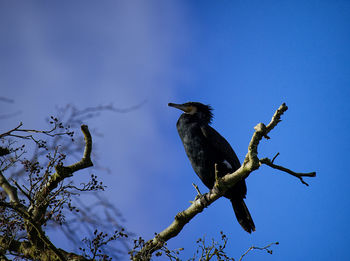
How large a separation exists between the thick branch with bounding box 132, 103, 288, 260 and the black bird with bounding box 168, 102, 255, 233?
0.91m

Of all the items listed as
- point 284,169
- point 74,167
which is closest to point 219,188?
point 284,169

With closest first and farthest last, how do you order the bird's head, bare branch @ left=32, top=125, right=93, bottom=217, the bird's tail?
bare branch @ left=32, top=125, right=93, bottom=217 < the bird's tail < the bird's head

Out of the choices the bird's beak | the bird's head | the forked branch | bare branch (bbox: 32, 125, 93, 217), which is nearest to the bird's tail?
the forked branch

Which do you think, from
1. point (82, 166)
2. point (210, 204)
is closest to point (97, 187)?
point (82, 166)

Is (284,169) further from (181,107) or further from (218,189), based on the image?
(181,107)

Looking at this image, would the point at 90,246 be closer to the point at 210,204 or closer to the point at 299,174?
the point at 210,204

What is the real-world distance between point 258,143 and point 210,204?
1.01 m

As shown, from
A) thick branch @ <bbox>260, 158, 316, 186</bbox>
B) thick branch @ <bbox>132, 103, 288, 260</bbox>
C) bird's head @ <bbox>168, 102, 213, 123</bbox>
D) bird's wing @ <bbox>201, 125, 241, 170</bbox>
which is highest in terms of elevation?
bird's head @ <bbox>168, 102, 213, 123</bbox>

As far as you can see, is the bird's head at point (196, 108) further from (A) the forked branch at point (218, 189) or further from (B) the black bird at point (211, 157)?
(A) the forked branch at point (218, 189)

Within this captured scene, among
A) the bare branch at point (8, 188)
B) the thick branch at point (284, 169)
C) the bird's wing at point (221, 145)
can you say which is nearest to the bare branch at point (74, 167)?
the bare branch at point (8, 188)

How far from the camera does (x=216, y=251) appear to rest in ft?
9.23

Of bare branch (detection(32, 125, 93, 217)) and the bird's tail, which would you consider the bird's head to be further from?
bare branch (detection(32, 125, 93, 217))

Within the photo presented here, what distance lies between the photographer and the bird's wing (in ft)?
14.0

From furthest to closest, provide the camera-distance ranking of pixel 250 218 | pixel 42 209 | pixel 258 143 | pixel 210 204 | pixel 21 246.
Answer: pixel 250 218
pixel 210 204
pixel 21 246
pixel 42 209
pixel 258 143
